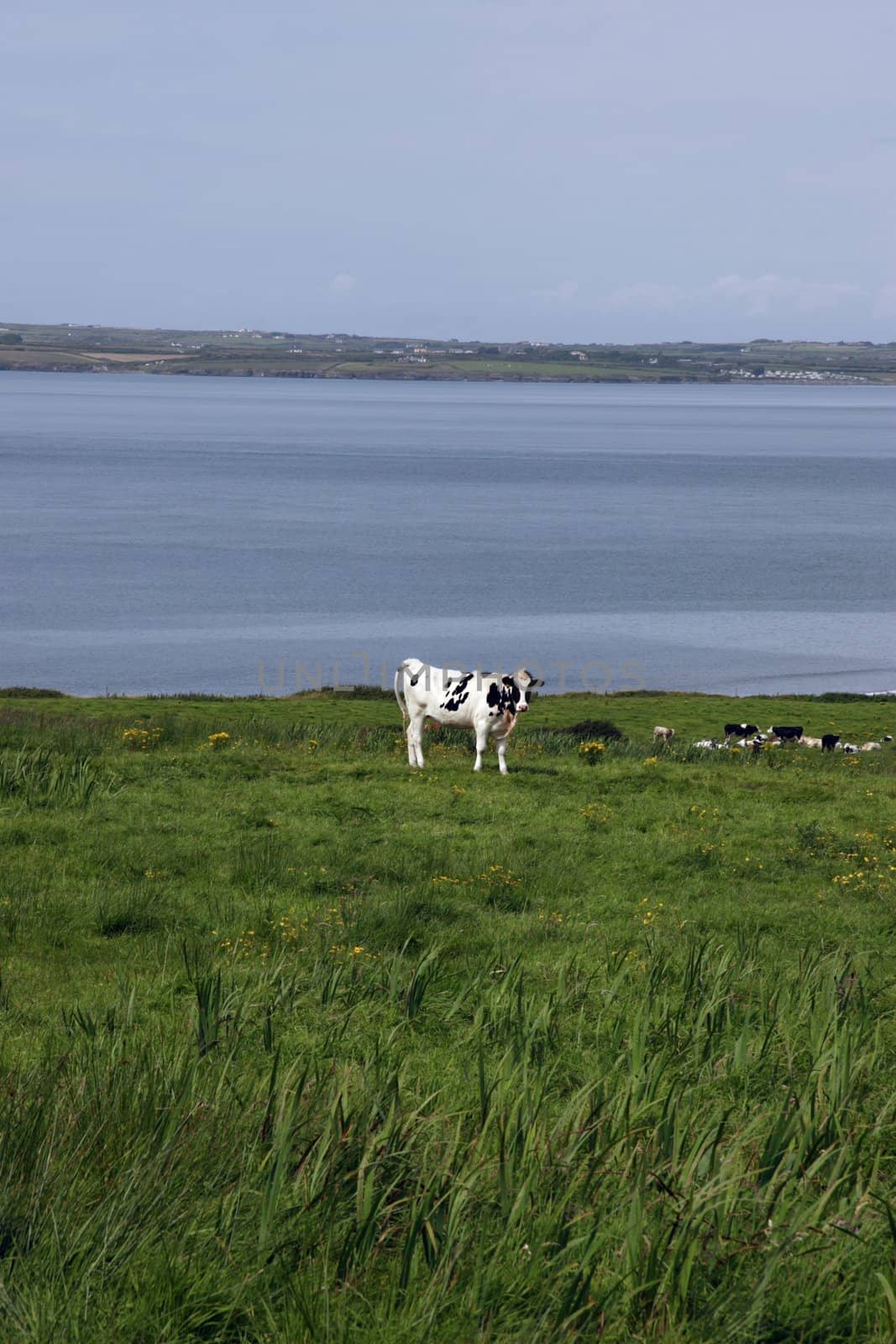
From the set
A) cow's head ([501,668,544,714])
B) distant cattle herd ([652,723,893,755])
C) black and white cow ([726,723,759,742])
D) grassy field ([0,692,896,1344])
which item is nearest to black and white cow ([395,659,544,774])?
cow's head ([501,668,544,714])

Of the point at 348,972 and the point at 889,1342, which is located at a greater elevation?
the point at 889,1342

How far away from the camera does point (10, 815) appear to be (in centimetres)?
1564

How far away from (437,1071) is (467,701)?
13430mm

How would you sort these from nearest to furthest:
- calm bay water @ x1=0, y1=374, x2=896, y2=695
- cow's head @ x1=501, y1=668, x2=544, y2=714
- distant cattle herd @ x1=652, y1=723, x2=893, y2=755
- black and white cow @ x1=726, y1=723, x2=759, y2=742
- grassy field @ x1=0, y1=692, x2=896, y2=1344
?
1. grassy field @ x1=0, y1=692, x2=896, y2=1344
2. cow's head @ x1=501, y1=668, x2=544, y2=714
3. distant cattle herd @ x1=652, y1=723, x2=893, y2=755
4. black and white cow @ x1=726, y1=723, x2=759, y2=742
5. calm bay water @ x1=0, y1=374, x2=896, y2=695

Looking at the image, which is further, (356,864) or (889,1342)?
(356,864)

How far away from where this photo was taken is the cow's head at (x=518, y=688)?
69.6 feet

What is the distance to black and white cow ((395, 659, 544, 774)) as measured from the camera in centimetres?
2105

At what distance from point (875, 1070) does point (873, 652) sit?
7023cm

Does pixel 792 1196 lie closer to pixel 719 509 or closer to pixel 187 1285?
pixel 187 1285

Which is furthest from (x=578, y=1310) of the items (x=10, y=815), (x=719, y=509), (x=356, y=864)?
(x=719, y=509)

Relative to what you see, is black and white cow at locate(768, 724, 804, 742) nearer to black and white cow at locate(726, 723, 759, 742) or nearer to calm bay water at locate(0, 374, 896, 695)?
black and white cow at locate(726, 723, 759, 742)

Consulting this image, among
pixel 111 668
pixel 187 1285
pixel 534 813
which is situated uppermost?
pixel 187 1285

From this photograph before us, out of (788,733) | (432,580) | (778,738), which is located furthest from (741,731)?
(432,580)

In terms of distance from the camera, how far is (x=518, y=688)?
21484 mm
